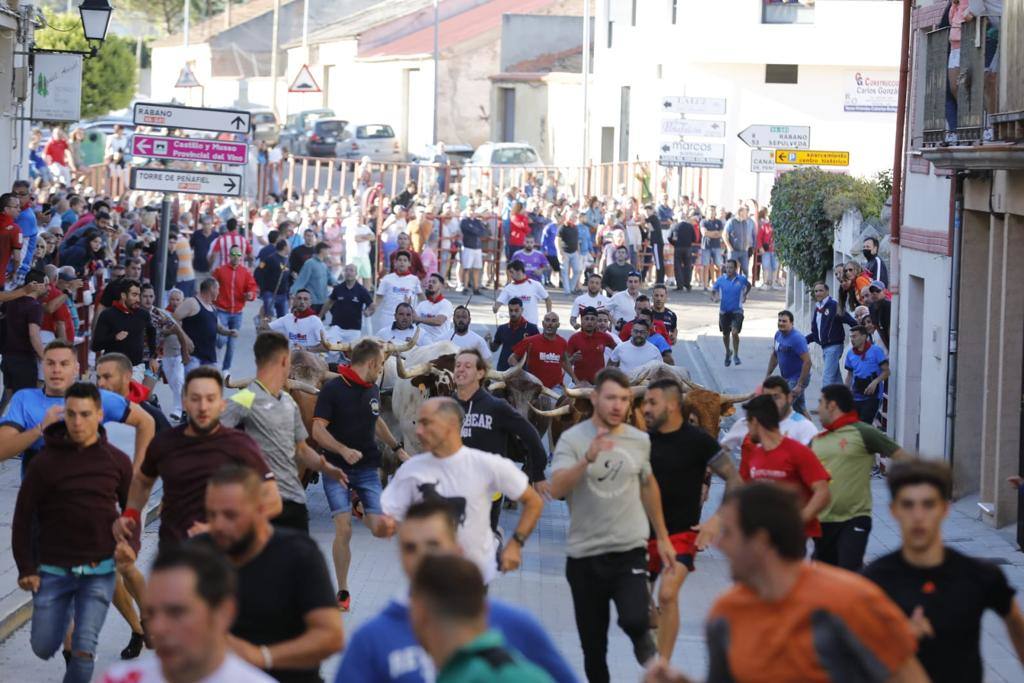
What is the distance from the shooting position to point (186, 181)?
17109 mm

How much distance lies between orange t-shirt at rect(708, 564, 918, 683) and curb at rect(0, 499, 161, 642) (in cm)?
656

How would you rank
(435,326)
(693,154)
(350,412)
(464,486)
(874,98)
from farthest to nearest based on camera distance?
1. (874,98)
2. (693,154)
3. (435,326)
4. (350,412)
5. (464,486)

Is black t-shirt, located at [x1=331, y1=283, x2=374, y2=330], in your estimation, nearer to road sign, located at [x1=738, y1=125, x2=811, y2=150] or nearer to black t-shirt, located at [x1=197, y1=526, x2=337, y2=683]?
road sign, located at [x1=738, y1=125, x2=811, y2=150]

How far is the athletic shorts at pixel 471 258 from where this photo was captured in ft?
118

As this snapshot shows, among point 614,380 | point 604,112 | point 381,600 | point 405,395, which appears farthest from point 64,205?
point 604,112

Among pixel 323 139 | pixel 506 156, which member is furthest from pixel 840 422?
pixel 323 139

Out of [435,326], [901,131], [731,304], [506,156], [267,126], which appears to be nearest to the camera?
[435,326]

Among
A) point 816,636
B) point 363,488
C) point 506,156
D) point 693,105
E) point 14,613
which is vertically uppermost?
point 693,105

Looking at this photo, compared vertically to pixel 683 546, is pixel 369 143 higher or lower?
higher

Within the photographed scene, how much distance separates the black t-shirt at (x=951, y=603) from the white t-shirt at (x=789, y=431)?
423 cm

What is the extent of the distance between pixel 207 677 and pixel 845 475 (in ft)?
20.2

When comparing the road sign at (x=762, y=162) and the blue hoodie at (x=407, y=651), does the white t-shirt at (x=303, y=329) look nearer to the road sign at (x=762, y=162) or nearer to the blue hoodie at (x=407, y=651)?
the blue hoodie at (x=407, y=651)

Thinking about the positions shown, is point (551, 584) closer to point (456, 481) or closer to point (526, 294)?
point (456, 481)

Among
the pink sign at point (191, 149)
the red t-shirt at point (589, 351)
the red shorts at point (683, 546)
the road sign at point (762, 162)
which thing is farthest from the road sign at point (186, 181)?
the road sign at point (762, 162)
